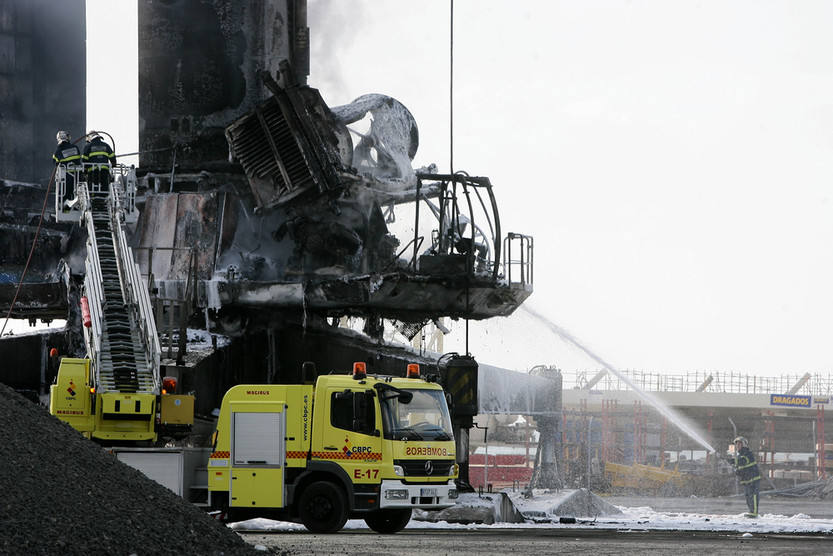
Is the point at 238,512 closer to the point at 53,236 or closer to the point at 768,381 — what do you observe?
the point at 53,236

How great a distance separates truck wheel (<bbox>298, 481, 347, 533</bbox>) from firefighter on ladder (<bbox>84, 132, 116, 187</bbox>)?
987 cm

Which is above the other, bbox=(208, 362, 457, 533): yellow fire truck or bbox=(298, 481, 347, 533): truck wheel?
bbox=(208, 362, 457, 533): yellow fire truck

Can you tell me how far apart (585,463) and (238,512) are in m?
41.0

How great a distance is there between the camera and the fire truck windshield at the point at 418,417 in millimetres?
16641

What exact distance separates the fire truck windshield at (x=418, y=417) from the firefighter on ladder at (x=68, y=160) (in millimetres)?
10592

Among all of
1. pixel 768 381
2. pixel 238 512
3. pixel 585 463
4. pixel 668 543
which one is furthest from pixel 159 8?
pixel 768 381

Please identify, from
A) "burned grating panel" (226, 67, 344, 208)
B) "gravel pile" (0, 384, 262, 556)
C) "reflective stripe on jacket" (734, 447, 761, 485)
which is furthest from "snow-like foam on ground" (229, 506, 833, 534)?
"burned grating panel" (226, 67, 344, 208)

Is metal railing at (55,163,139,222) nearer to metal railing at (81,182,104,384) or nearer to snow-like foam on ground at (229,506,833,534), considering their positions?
metal railing at (81,182,104,384)

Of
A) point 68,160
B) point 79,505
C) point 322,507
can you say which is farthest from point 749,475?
point 79,505

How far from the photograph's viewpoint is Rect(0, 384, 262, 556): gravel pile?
1046 cm

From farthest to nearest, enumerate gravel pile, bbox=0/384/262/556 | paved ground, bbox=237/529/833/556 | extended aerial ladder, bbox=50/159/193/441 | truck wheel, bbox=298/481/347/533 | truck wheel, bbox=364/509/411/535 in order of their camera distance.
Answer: extended aerial ladder, bbox=50/159/193/441, truck wheel, bbox=364/509/411/535, truck wheel, bbox=298/481/347/533, paved ground, bbox=237/529/833/556, gravel pile, bbox=0/384/262/556

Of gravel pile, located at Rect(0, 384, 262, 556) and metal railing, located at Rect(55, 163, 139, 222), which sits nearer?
gravel pile, located at Rect(0, 384, 262, 556)

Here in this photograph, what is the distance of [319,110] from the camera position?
28.9 metres

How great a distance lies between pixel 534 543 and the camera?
1612 centimetres
